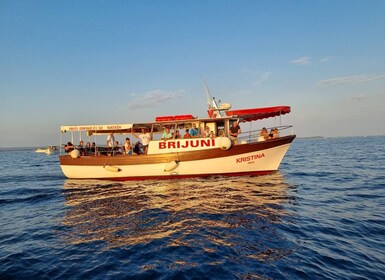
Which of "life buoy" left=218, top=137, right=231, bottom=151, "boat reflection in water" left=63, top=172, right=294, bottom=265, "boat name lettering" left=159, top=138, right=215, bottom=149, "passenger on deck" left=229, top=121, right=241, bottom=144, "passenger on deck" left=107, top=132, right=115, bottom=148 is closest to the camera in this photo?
"boat reflection in water" left=63, top=172, right=294, bottom=265

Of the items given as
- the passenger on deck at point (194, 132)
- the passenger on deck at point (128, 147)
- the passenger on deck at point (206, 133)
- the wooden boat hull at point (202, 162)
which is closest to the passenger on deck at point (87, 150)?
the wooden boat hull at point (202, 162)

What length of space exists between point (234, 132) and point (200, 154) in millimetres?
2492

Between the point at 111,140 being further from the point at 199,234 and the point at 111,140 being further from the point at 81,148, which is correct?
the point at 199,234

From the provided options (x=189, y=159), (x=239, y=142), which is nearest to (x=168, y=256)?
(x=189, y=159)

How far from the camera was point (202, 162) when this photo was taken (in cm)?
1375

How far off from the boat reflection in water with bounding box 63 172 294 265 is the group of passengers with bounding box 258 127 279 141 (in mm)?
2483

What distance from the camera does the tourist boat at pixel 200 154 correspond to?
44.7 ft

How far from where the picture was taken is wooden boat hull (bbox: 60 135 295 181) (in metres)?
13.6

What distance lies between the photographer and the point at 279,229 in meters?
6.57

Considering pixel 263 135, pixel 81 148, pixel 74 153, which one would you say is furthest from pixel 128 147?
pixel 263 135

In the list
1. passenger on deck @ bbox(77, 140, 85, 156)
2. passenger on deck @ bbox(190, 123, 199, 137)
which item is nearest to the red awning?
passenger on deck @ bbox(190, 123, 199, 137)

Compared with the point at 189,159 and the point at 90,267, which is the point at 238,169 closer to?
the point at 189,159

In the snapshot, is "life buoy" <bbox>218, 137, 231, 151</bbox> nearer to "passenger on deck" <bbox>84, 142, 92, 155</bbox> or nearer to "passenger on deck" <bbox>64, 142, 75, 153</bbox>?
"passenger on deck" <bbox>84, 142, 92, 155</bbox>

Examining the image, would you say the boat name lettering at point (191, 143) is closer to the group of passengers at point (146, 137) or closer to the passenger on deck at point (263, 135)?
the group of passengers at point (146, 137)
